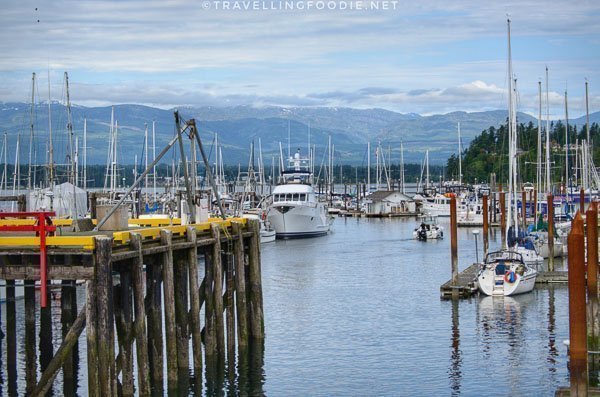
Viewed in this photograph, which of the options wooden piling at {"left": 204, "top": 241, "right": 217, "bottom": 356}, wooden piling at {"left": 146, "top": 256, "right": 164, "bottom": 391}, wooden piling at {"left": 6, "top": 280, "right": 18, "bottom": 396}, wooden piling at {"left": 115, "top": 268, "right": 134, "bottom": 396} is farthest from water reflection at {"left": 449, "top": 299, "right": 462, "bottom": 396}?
wooden piling at {"left": 6, "top": 280, "right": 18, "bottom": 396}

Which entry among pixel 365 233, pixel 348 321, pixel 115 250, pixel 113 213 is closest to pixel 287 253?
pixel 365 233

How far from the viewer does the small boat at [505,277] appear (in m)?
54.9

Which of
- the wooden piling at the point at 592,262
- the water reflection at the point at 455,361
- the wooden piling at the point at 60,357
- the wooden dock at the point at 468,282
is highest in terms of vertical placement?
the wooden piling at the point at 592,262

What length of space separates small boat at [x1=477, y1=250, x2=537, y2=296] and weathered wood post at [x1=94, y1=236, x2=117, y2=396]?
3249 centimetres

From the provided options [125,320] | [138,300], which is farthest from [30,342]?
[138,300]

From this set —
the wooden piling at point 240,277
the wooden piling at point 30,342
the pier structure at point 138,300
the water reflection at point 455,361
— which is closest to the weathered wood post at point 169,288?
the pier structure at point 138,300

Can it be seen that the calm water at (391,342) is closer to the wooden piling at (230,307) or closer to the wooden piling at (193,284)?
the wooden piling at (230,307)

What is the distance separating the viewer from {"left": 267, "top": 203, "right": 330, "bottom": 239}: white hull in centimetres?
11038

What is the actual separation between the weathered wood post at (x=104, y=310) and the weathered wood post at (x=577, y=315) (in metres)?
10.9

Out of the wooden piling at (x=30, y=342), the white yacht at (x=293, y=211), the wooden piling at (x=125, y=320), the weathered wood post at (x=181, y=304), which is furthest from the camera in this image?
the white yacht at (x=293, y=211)

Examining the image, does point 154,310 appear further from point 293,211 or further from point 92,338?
point 293,211

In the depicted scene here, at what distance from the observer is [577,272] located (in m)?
24.6

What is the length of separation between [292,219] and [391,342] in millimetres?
67386

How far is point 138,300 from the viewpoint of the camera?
2828 centimetres
